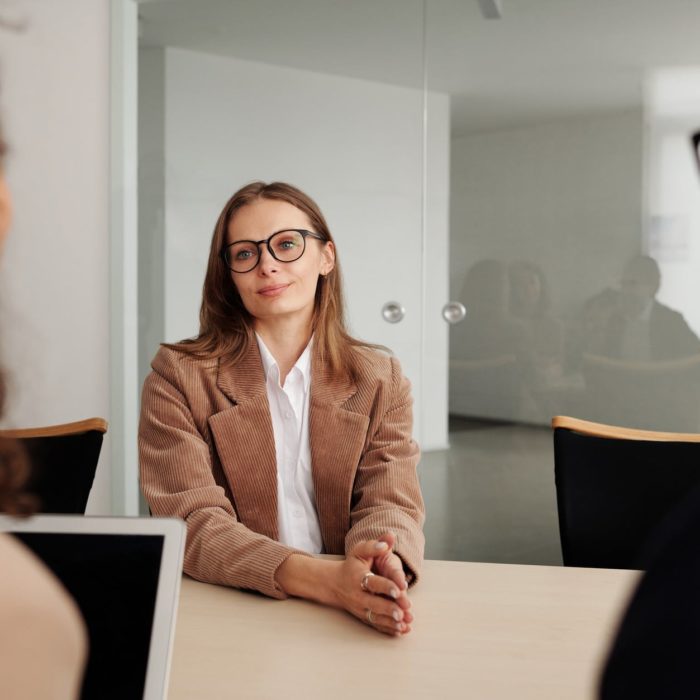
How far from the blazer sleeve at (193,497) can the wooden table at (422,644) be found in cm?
4

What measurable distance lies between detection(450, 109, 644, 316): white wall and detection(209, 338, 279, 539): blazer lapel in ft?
5.42

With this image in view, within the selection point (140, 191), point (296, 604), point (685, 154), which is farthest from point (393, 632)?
point (140, 191)

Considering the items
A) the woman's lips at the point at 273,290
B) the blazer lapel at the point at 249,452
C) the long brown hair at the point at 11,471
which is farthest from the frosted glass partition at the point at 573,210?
the long brown hair at the point at 11,471

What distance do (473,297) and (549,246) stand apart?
1.09ft

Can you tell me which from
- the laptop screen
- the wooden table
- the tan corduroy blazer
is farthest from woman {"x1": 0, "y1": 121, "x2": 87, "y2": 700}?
the tan corduroy blazer

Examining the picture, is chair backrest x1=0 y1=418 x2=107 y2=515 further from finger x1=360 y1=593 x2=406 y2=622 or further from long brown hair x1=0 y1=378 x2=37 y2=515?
long brown hair x1=0 y1=378 x2=37 y2=515

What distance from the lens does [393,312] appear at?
337 centimetres

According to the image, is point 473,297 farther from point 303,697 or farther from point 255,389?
point 303,697

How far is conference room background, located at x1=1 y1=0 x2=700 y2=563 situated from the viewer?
3016mm

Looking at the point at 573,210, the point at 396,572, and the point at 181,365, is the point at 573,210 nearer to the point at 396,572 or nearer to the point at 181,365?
the point at 181,365

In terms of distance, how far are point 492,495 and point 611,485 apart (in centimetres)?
145

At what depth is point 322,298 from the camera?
2037 millimetres

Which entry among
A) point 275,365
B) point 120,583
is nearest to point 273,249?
point 275,365

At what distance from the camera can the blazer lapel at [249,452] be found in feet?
5.72
